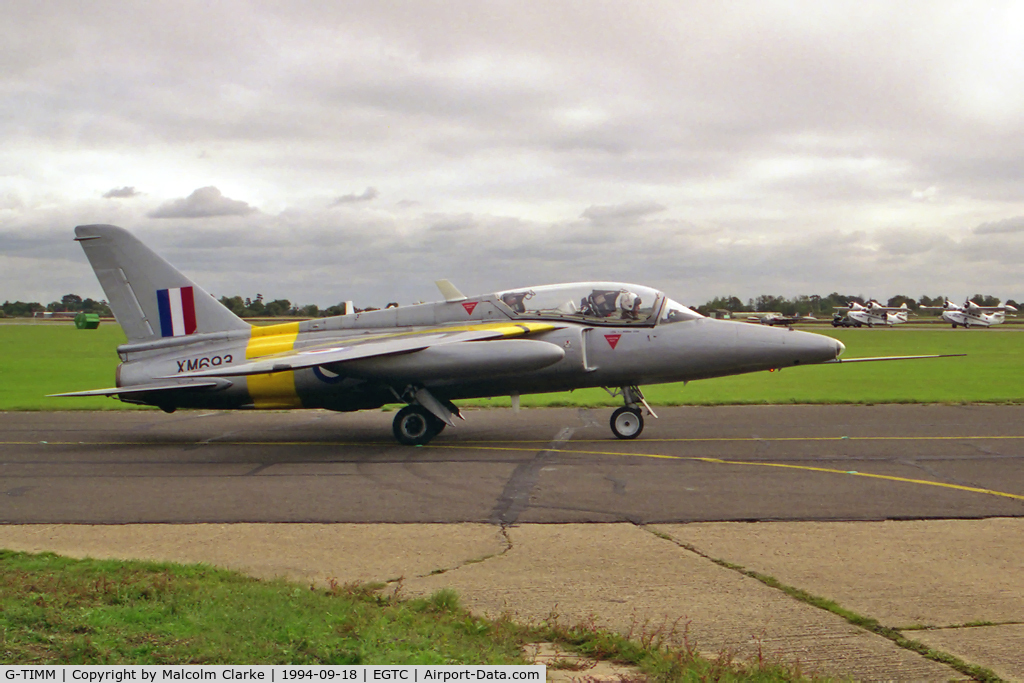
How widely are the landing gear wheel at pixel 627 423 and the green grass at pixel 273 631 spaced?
A: 8.59 m

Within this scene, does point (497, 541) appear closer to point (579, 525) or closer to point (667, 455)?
point (579, 525)

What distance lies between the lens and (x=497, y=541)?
7.65 metres

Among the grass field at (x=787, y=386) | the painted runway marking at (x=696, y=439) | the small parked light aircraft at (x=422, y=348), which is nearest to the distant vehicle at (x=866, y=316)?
the grass field at (x=787, y=386)

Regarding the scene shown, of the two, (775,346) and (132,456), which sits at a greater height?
(775,346)

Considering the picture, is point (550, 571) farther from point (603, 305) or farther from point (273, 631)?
point (603, 305)

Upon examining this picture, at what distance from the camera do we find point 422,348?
13273 millimetres

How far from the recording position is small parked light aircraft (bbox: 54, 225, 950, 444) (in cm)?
1343

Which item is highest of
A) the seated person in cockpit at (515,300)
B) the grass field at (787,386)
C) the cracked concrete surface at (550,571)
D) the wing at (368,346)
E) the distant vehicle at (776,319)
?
the seated person in cockpit at (515,300)

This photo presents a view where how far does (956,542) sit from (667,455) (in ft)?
17.3

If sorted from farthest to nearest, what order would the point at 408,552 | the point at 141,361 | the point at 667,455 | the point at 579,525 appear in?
the point at 141,361 → the point at 667,455 → the point at 579,525 → the point at 408,552

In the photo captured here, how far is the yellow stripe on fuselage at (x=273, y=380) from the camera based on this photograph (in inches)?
564

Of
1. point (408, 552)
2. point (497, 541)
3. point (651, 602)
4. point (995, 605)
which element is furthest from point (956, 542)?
point (408, 552)

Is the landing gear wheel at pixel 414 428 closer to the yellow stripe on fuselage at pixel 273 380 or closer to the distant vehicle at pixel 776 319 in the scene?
the yellow stripe on fuselage at pixel 273 380

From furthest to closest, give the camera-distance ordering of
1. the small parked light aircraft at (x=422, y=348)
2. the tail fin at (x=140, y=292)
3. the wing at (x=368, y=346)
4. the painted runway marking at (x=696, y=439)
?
the tail fin at (x=140, y=292) < the painted runway marking at (x=696, y=439) < the small parked light aircraft at (x=422, y=348) < the wing at (x=368, y=346)
